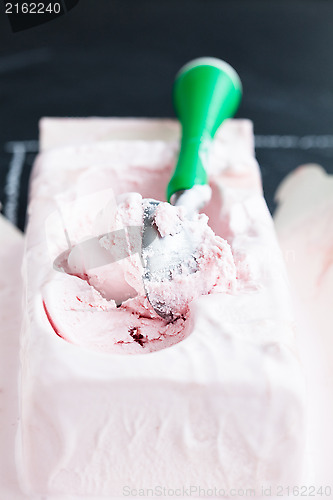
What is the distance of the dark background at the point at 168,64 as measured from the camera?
1039 millimetres

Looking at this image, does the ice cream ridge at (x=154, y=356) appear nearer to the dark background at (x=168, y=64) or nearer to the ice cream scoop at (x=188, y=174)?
the ice cream scoop at (x=188, y=174)

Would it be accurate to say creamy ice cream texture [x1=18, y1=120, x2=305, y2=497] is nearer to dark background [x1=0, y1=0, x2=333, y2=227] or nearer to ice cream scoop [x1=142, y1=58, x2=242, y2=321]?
ice cream scoop [x1=142, y1=58, x2=242, y2=321]

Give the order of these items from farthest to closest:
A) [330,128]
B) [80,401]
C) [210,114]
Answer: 1. [330,128]
2. [210,114]
3. [80,401]

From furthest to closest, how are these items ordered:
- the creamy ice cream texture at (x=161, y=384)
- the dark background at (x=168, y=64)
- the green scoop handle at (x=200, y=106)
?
the dark background at (x=168, y=64) → the green scoop handle at (x=200, y=106) → the creamy ice cream texture at (x=161, y=384)

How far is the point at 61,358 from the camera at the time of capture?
1.50 ft

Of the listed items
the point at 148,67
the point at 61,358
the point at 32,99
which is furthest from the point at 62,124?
the point at 61,358

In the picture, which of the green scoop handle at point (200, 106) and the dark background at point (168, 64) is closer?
the green scoop handle at point (200, 106)

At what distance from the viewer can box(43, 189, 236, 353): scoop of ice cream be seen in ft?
1.63

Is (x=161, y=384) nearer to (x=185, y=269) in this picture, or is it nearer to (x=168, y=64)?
(x=185, y=269)

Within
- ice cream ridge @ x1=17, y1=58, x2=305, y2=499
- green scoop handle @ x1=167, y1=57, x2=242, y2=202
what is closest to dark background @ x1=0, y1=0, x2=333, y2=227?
green scoop handle @ x1=167, y1=57, x2=242, y2=202

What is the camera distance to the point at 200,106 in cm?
74

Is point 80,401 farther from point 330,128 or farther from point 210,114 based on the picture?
point 330,128

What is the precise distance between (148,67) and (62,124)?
0.30 metres

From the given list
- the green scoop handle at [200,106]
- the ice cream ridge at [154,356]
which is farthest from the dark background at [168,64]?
the ice cream ridge at [154,356]
